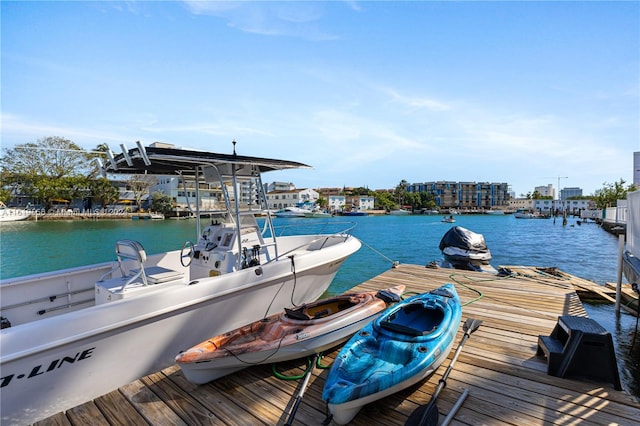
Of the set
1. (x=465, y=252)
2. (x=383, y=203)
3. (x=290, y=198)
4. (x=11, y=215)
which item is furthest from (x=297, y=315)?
(x=383, y=203)

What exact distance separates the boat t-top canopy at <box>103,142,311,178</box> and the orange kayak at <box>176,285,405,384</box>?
2.53 m

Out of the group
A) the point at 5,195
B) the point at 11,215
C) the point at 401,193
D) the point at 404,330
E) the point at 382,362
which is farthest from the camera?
the point at 401,193

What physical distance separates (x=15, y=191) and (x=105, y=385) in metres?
69.9

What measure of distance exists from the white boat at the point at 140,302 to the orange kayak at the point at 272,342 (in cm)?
73

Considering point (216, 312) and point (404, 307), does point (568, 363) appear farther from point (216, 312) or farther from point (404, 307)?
point (216, 312)

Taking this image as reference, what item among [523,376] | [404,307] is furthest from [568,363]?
[404,307]

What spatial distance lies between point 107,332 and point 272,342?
184 centimetres

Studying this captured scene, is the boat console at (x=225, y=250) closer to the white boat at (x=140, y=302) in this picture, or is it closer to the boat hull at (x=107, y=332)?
the white boat at (x=140, y=302)

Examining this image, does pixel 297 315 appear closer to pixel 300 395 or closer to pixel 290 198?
pixel 300 395

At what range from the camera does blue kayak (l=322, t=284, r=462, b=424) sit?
270 cm

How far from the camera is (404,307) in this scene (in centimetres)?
431

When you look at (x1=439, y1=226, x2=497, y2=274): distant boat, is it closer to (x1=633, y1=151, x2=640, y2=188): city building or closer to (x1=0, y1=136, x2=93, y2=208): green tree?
(x1=633, y1=151, x2=640, y2=188): city building

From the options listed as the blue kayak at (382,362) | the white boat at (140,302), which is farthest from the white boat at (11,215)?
the blue kayak at (382,362)

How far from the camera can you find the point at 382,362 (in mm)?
3068
